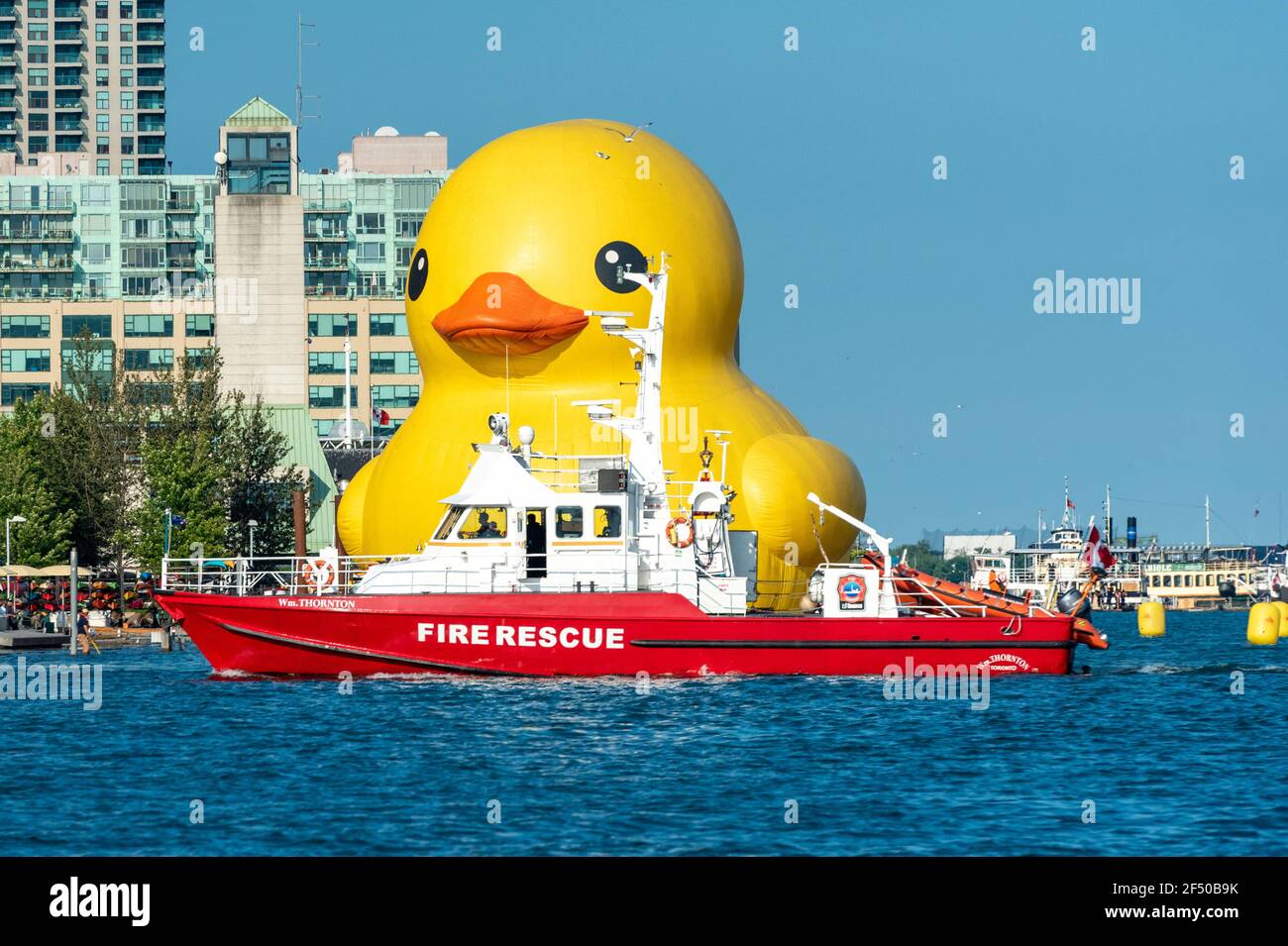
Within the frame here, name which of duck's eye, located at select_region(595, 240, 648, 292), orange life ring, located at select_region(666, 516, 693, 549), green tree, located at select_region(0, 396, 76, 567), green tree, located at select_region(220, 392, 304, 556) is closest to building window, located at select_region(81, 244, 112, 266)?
green tree, located at select_region(220, 392, 304, 556)

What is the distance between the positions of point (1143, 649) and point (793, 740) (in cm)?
3387

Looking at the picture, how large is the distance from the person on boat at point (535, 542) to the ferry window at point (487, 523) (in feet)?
1.66

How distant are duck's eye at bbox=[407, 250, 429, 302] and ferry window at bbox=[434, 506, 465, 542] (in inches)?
342

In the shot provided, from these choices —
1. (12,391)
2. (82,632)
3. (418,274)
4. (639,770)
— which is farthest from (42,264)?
(639,770)

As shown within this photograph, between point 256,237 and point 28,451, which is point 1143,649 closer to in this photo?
point 28,451

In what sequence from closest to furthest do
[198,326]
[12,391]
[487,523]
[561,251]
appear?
1. [487,523]
2. [561,251]
3. [12,391]
4. [198,326]

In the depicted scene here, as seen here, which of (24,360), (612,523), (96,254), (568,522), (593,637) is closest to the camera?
(593,637)

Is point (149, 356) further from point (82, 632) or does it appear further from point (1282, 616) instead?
point (1282, 616)

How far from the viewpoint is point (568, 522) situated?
3688 centimetres

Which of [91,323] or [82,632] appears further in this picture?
[91,323]

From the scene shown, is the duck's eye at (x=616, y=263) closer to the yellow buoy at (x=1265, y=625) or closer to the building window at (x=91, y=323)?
the yellow buoy at (x=1265, y=625)

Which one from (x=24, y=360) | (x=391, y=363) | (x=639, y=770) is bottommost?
(x=639, y=770)

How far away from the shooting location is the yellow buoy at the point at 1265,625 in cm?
6625

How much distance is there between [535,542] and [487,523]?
106 centimetres
